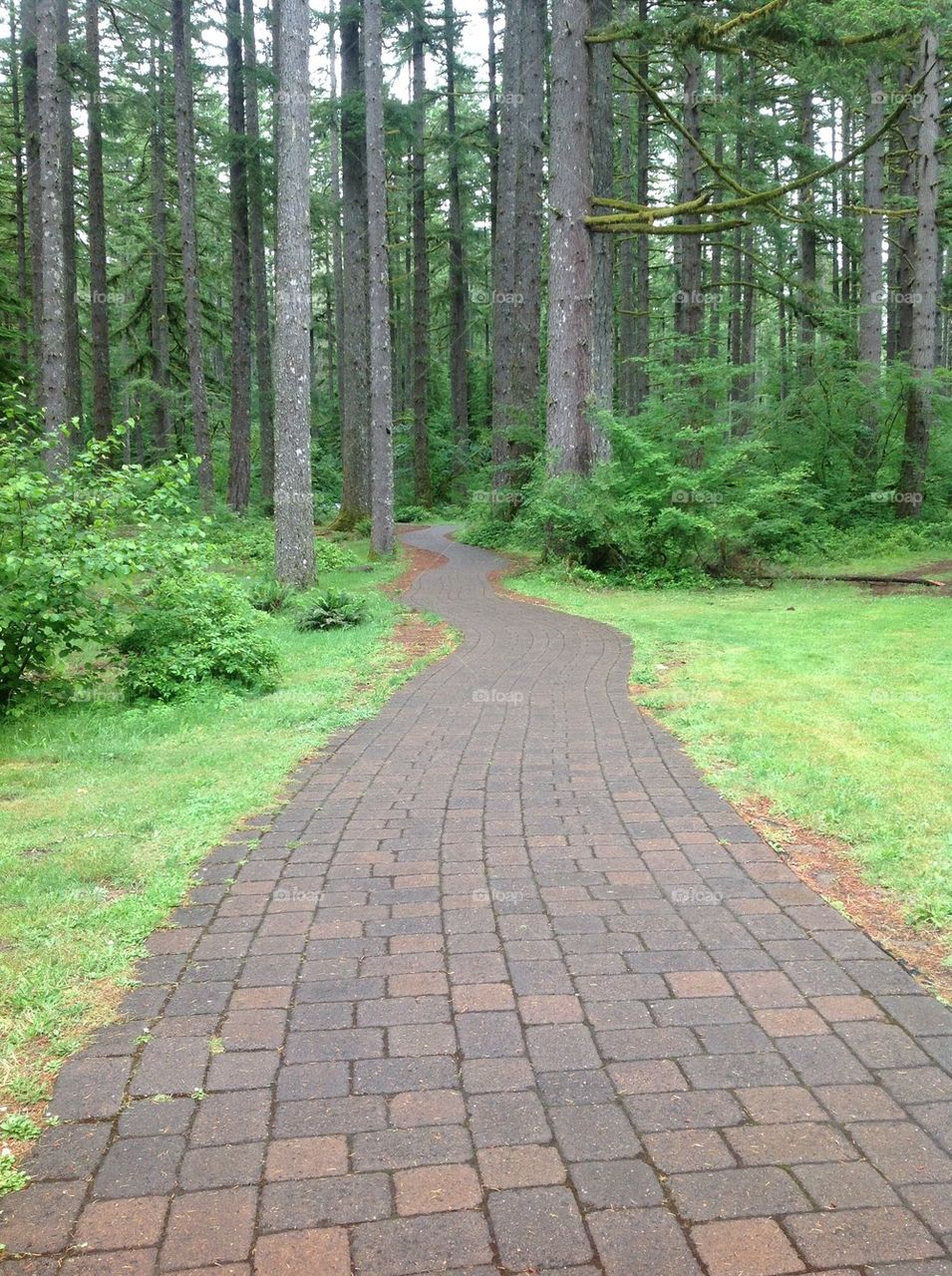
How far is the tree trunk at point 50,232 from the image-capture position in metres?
15.0

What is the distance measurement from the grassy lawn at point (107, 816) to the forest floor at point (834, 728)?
9.88 ft

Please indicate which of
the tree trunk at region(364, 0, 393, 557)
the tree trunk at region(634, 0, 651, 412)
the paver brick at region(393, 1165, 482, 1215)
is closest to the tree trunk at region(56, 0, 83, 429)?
the tree trunk at region(364, 0, 393, 557)

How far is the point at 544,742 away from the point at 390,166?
36.9 m

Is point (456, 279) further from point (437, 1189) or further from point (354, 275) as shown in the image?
point (437, 1189)

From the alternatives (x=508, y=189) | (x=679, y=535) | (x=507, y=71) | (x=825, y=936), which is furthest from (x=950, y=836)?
(x=507, y=71)

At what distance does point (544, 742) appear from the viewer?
7.07m

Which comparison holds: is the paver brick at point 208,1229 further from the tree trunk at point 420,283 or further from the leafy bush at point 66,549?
the tree trunk at point 420,283

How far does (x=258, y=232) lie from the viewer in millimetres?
29594

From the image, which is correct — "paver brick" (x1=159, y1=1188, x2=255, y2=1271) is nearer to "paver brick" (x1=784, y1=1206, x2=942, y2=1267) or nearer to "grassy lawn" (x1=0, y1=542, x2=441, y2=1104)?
"grassy lawn" (x1=0, y1=542, x2=441, y2=1104)

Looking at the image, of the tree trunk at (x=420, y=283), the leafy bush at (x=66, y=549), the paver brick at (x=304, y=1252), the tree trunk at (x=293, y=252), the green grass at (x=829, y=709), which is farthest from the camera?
the tree trunk at (x=420, y=283)

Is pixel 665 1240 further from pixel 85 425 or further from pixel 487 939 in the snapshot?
pixel 85 425

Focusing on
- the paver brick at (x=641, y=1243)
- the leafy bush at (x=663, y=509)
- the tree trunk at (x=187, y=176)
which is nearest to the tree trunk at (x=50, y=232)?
the tree trunk at (x=187, y=176)

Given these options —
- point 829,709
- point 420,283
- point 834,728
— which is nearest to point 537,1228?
point 834,728

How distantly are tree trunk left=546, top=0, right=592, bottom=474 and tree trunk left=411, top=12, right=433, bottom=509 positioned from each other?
1179cm
